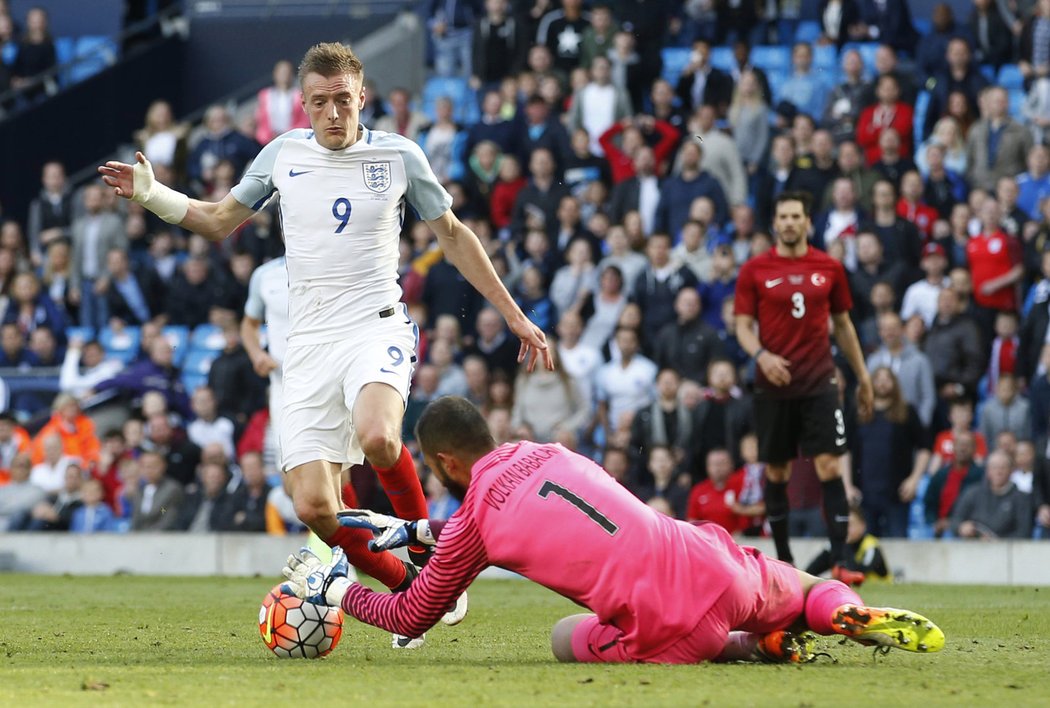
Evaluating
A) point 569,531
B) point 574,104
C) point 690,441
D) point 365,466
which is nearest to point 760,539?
point 690,441

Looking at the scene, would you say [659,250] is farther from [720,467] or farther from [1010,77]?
[1010,77]

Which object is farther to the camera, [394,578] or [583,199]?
[583,199]

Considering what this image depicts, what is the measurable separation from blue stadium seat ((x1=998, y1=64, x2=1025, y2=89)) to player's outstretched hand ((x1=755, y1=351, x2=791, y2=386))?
29.1 ft

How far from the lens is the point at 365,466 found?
14.6 m

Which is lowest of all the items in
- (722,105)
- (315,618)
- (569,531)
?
(315,618)

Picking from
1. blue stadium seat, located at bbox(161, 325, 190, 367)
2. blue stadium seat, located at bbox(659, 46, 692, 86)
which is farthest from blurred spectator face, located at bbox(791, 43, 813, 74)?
blue stadium seat, located at bbox(161, 325, 190, 367)

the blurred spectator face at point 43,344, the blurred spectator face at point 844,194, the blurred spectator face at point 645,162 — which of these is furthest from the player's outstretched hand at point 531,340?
the blurred spectator face at point 43,344

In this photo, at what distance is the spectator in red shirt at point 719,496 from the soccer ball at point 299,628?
24.9ft

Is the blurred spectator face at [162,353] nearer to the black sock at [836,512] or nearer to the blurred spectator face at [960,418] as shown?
the blurred spectator face at [960,418]

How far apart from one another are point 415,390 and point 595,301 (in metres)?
1.88

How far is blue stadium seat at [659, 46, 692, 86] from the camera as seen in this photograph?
21047mm

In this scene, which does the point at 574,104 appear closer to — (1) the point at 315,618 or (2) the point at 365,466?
(2) the point at 365,466

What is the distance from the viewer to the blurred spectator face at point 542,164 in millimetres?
18266

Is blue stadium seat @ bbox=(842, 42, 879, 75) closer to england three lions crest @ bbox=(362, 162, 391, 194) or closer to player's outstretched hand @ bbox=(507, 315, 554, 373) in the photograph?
england three lions crest @ bbox=(362, 162, 391, 194)
